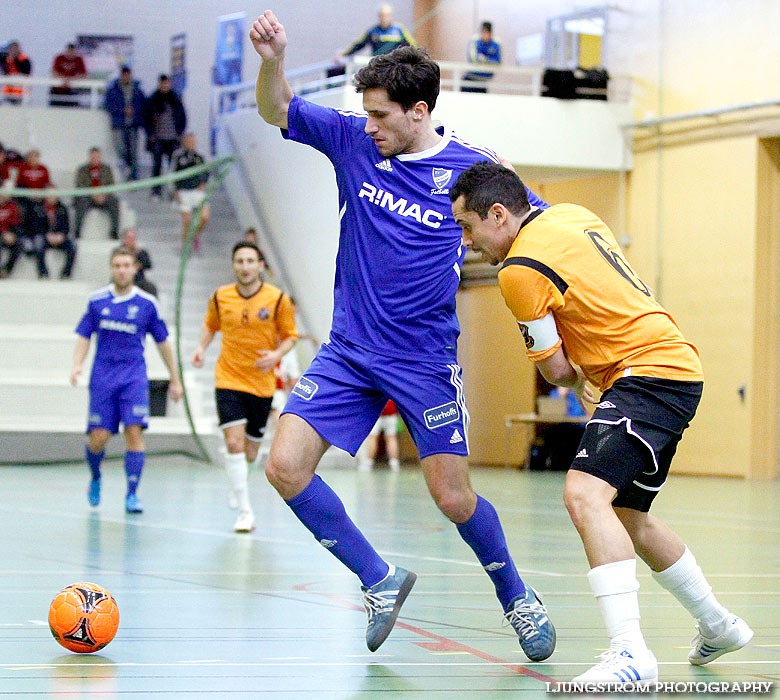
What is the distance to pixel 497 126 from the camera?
1995 cm

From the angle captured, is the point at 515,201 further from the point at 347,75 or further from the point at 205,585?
the point at 347,75

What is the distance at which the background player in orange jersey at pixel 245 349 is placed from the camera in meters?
10.0

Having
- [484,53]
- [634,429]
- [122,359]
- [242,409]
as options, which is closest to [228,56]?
[484,53]

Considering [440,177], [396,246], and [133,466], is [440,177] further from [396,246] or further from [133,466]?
[133,466]

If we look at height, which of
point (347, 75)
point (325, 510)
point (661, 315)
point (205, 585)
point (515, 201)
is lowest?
point (205, 585)

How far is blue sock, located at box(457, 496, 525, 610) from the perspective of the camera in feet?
16.1

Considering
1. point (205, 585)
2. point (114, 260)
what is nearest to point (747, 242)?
point (114, 260)

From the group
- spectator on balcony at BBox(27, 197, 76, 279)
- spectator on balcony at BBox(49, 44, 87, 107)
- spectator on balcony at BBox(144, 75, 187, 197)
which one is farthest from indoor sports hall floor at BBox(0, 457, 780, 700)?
spectator on balcony at BBox(49, 44, 87, 107)

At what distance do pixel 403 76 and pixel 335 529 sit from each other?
5.54 feet

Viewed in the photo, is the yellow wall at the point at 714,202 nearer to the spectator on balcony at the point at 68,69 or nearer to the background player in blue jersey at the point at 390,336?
the spectator on balcony at the point at 68,69

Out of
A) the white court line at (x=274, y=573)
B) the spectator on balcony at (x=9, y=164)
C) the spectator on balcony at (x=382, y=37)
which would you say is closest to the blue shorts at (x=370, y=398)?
the white court line at (x=274, y=573)

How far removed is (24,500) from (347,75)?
9271 millimetres

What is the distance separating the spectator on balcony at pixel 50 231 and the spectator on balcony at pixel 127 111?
9.67ft

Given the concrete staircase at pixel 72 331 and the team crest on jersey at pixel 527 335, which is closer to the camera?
the team crest on jersey at pixel 527 335
